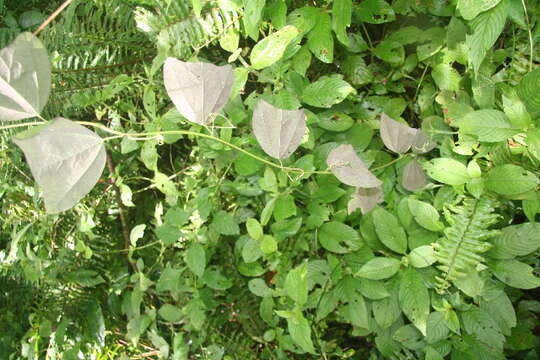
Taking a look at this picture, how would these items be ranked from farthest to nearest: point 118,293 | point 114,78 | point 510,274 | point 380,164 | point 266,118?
point 118,293 < point 114,78 < point 380,164 < point 510,274 < point 266,118

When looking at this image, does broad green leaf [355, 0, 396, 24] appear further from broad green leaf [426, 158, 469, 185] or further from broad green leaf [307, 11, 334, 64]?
broad green leaf [426, 158, 469, 185]

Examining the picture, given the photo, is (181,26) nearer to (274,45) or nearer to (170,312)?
(274,45)

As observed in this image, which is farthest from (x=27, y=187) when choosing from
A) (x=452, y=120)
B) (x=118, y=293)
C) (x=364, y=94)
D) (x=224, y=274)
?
(x=452, y=120)

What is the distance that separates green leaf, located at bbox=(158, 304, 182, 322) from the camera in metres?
1.11

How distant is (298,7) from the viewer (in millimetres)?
964

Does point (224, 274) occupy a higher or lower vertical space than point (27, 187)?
lower

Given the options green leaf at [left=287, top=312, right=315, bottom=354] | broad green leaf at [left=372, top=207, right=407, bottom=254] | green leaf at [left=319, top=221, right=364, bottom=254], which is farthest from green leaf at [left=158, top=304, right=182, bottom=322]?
broad green leaf at [left=372, top=207, right=407, bottom=254]

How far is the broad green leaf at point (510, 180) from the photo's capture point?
729mm

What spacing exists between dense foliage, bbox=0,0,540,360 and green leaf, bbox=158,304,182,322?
0.02m

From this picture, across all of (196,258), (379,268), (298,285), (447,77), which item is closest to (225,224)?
(196,258)

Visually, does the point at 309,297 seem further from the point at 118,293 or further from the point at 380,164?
the point at 118,293

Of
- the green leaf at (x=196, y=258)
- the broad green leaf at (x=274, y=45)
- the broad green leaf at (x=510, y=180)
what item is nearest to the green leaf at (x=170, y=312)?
the green leaf at (x=196, y=258)

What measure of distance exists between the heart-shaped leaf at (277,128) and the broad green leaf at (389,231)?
275 mm

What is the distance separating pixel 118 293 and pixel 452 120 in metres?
0.95
